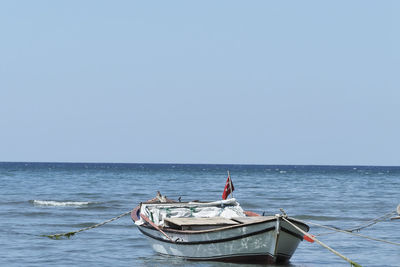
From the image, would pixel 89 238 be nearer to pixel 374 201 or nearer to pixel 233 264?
pixel 233 264

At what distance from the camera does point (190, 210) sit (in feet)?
77.2

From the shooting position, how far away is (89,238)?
2638 centimetres

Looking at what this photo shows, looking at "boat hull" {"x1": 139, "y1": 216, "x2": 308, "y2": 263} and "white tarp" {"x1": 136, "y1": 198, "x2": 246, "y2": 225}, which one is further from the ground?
"white tarp" {"x1": 136, "y1": 198, "x2": 246, "y2": 225}

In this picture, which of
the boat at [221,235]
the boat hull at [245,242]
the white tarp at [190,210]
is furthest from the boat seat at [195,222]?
the white tarp at [190,210]

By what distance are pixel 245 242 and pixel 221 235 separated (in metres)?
0.70

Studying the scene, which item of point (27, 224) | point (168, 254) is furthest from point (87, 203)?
point (168, 254)

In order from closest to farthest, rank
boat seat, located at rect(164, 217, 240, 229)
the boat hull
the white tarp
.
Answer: the boat hull, boat seat, located at rect(164, 217, 240, 229), the white tarp

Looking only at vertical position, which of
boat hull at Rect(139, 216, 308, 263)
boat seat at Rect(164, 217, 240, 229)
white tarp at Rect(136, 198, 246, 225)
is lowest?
boat hull at Rect(139, 216, 308, 263)

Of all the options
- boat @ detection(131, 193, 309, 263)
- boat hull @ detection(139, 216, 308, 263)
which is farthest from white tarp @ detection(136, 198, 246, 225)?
boat hull @ detection(139, 216, 308, 263)

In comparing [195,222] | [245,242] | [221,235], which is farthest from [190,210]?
[245,242]

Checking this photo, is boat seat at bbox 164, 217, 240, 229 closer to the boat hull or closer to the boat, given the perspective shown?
the boat

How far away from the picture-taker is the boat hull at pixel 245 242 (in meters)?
18.2

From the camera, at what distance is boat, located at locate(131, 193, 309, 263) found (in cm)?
1831

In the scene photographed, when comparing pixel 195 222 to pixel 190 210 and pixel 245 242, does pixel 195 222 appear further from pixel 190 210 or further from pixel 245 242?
pixel 190 210
